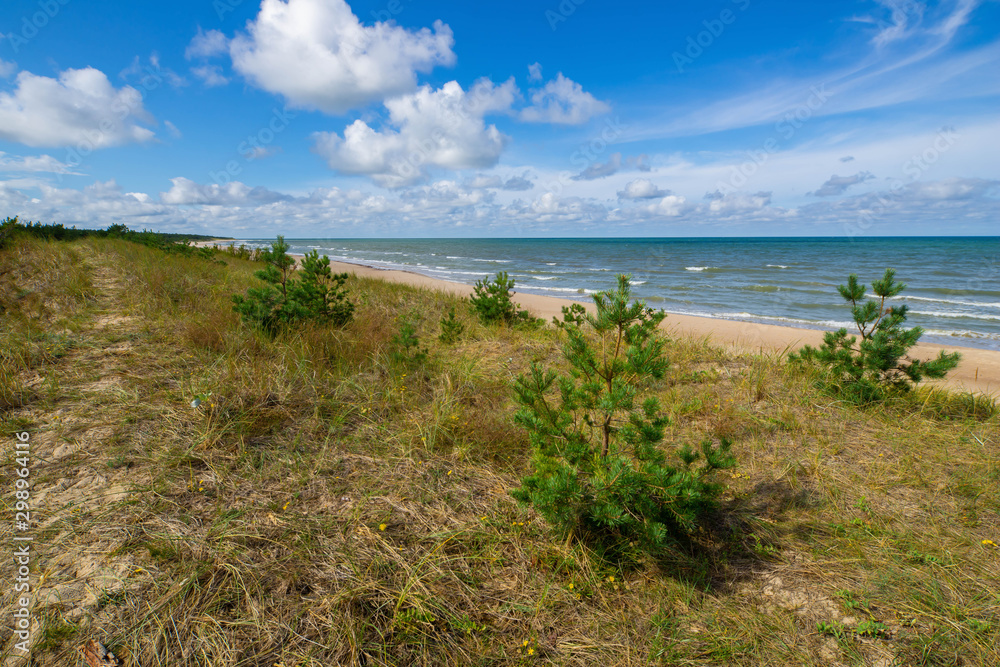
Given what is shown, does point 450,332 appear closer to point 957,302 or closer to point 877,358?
point 877,358

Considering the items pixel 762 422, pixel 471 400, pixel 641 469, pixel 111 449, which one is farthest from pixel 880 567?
pixel 111 449

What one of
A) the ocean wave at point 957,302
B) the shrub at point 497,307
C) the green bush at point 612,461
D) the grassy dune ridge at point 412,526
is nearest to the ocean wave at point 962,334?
the ocean wave at point 957,302

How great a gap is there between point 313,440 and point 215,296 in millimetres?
4666

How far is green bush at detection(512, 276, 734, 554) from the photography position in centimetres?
211

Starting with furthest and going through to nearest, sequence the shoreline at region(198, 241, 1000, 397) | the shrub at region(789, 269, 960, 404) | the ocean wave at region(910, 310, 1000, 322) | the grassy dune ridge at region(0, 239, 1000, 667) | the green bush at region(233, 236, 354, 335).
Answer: the ocean wave at region(910, 310, 1000, 322)
the shoreline at region(198, 241, 1000, 397)
the green bush at region(233, 236, 354, 335)
the shrub at region(789, 269, 960, 404)
the grassy dune ridge at region(0, 239, 1000, 667)

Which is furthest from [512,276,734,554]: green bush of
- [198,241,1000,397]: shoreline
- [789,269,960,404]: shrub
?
[198,241,1000,397]: shoreline

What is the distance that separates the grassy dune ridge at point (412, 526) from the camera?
1.90 meters

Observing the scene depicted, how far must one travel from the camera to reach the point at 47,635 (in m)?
1.70

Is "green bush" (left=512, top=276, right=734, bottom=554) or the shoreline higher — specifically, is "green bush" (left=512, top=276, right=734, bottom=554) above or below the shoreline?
above

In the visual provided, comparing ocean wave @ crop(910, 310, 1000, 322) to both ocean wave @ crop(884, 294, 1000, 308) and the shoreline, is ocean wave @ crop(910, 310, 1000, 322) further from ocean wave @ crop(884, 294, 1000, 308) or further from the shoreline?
the shoreline

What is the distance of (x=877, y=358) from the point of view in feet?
14.6

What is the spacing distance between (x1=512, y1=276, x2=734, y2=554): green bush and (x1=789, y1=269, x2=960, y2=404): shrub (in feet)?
11.0

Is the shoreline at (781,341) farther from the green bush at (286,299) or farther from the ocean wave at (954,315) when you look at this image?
the ocean wave at (954,315)

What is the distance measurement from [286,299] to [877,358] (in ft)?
22.9
